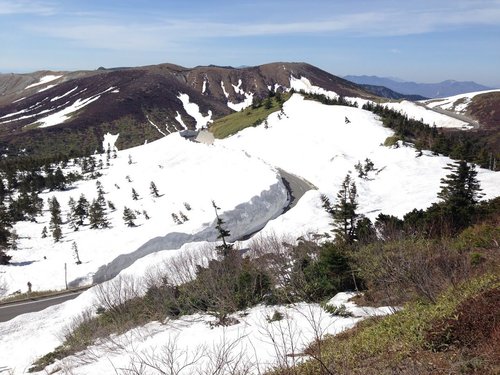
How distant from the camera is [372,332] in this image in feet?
29.3

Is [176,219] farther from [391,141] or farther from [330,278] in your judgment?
[391,141]

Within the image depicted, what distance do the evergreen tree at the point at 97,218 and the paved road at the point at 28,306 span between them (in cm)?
1439

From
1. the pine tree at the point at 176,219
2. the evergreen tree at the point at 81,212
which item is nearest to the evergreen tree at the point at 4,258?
the evergreen tree at the point at 81,212

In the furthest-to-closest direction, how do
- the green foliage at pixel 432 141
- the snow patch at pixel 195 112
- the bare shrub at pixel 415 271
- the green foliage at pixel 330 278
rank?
the snow patch at pixel 195 112 → the green foliage at pixel 432 141 → the green foliage at pixel 330 278 → the bare shrub at pixel 415 271

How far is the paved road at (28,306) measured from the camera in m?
26.6

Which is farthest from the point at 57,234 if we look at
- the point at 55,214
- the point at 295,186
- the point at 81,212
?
the point at 295,186

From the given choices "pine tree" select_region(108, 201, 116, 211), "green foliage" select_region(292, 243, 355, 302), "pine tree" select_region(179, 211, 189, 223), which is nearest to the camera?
"green foliage" select_region(292, 243, 355, 302)

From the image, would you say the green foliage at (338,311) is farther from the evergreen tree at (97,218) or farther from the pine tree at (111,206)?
the pine tree at (111,206)

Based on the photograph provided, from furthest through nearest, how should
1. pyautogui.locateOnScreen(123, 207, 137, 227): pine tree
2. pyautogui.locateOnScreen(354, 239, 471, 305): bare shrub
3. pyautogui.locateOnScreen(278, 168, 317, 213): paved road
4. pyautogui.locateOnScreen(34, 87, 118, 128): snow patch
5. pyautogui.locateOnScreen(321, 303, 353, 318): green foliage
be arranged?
pyautogui.locateOnScreen(34, 87, 118, 128): snow patch < pyautogui.locateOnScreen(278, 168, 317, 213): paved road < pyautogui.locateOnScreen(123, 207, 137, 227): pine tree < pyautogui.locateOnScreen(321, 303, 353, 318): green foliage < pyautogui.locateOnScreen(354, 239, 471, 305): bare shrub

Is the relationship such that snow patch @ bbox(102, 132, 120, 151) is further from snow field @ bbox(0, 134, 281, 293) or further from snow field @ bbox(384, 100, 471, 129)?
snow field @ bbox(384, 100, 471, 129)

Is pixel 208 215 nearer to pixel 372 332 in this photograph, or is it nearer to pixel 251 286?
pixel 251 286

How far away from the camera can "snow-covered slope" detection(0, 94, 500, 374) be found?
2103 cm

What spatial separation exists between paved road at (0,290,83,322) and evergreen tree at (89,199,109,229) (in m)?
14.4

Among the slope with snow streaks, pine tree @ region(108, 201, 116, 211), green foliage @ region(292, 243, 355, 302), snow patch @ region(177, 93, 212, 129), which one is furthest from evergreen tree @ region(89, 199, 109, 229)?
snow patch @ region(177, 93, 212, 129)
